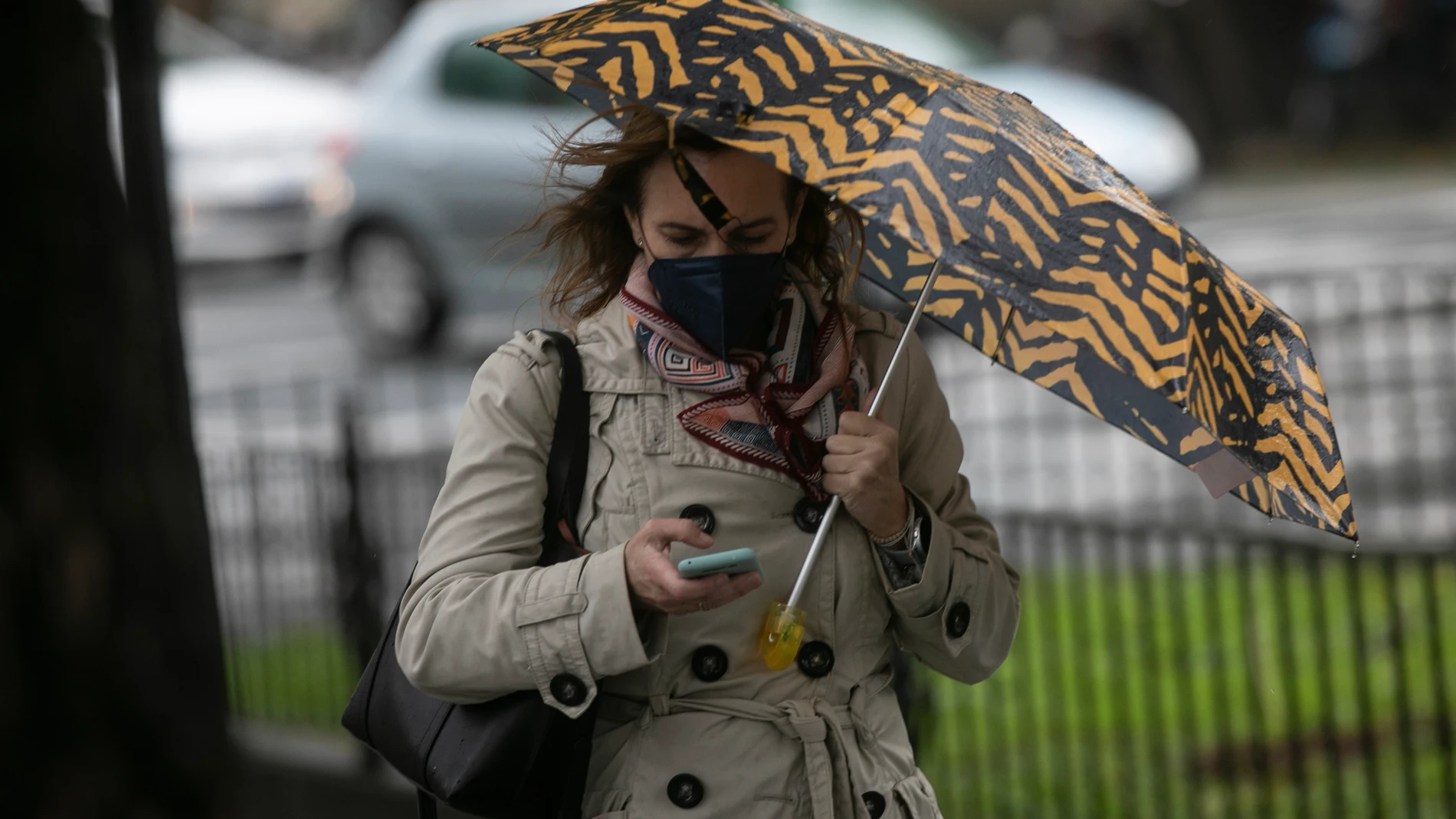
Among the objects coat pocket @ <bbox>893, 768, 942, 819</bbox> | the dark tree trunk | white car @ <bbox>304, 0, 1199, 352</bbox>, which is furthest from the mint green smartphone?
white car @ <bbox>304, 0, 1199, 352</bbox>

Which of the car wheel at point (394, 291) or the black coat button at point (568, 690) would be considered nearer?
the black coat button at point (568, 690)

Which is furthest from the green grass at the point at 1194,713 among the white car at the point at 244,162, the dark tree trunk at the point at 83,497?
the white car at the point at 244,162

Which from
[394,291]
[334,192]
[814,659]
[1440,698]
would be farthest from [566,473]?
[334,192]

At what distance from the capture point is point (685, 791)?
2148 millimetres

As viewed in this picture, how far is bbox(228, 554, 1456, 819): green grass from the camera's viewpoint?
4359 mm

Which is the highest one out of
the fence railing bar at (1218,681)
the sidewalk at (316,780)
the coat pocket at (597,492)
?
the coat pocket at (597,492)

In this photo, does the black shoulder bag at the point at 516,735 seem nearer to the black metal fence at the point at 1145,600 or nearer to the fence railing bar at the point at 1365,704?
→ the black metal fence at the point at 1145,600

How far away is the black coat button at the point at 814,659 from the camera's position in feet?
7.23

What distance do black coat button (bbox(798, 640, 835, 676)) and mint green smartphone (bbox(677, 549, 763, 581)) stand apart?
0.95 feet

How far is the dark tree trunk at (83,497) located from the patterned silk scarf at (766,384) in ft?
2.07

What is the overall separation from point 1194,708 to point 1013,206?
2.91 meters

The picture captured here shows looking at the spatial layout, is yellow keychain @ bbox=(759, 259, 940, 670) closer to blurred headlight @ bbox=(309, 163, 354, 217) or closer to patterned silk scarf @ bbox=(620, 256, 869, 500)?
patterned silk scarf @ bbox=(620, 256, 869, 500)

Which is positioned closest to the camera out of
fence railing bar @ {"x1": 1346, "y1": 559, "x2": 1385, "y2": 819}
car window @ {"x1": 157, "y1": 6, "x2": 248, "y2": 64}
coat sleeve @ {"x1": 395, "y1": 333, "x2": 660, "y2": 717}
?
coat sleeve @ {"x1": 395, "y1": 333, "x2": 660, "y2": 717}

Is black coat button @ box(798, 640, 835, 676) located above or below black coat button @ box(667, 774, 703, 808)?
above
